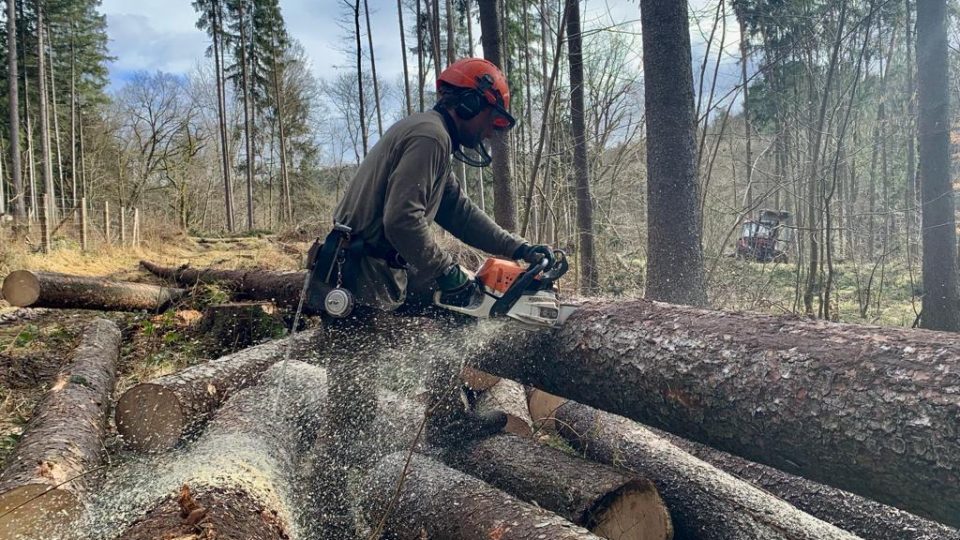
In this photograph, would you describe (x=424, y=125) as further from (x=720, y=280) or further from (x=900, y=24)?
(x=900, y=24)

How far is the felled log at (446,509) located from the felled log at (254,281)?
117 inches

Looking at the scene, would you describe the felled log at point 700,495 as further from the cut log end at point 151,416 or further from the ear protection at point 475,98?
the cut log end at point 151,416

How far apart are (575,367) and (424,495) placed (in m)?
0.93

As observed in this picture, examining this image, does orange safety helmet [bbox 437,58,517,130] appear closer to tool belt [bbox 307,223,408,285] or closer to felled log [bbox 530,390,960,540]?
tool belt [bbox 307,223,408,285]

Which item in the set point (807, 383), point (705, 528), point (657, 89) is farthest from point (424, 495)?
point (657, 89)

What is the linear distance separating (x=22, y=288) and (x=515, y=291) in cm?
583

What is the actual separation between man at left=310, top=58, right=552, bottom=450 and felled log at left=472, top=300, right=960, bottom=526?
0.73 meters

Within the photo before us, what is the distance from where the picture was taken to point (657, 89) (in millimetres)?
4980

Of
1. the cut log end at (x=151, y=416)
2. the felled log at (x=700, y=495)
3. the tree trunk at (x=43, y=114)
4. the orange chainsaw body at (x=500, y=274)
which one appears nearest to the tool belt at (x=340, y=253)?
the orange chainsaw body at (x=500, y=274)

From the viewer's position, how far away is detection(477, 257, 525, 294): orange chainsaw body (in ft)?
9.12

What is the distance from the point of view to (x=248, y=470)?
2268 mm

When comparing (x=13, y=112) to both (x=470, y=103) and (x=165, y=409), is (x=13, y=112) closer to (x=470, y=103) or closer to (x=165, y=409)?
(x=165, y=409)

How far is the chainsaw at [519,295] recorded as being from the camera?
9.07 feet

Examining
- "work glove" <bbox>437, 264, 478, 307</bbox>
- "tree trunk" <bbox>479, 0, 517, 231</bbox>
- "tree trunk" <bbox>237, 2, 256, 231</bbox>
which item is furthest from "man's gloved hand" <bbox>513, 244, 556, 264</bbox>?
"tree trunk" <bbox>237, 2, 256, 231</bbox>
